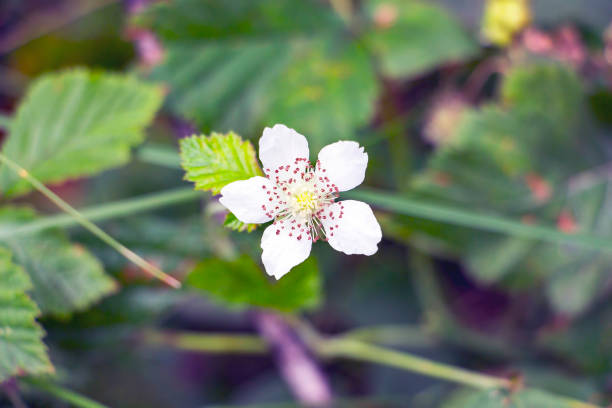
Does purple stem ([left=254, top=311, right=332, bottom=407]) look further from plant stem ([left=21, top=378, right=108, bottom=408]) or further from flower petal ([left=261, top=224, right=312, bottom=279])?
flower petal ([left=261, top=224, right=312, bottom=279])

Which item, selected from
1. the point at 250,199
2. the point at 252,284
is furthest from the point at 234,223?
the point at 252,284

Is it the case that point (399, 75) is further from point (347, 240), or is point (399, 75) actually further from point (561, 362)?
point (561, 362)

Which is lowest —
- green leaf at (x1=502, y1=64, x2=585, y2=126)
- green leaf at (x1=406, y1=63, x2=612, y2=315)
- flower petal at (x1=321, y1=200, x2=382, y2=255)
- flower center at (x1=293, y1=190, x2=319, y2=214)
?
flower petal at (x1=321, y1=200, x2=382, y2=255)

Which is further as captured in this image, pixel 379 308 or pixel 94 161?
pixel 379 308

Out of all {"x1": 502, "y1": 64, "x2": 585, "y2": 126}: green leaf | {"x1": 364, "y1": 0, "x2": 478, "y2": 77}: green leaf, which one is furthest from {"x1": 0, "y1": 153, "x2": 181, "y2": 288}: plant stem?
{"x1": 502, "y1": 64, "x2": 585, "y2": 126}: green leaf

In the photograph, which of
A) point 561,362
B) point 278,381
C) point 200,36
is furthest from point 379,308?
point 200,36

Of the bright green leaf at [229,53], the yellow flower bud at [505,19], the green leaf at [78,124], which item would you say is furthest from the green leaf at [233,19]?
the yellow flower bud at [505,19]

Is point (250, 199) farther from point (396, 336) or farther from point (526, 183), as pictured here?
point (396, 336)

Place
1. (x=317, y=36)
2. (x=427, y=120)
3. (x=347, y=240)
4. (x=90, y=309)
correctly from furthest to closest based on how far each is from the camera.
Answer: (x=427, y=120) → (x=317, y=36) → (x=90, y=309) → (x=347, y=240)
